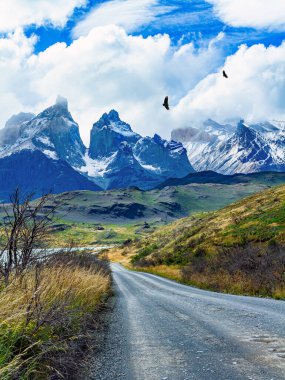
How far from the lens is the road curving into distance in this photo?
7930mm

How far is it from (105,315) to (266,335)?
8523mm

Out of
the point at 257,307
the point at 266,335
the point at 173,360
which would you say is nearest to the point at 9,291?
the point at 173,360

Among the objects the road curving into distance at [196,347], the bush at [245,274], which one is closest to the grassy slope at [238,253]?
the bush at [245,274]

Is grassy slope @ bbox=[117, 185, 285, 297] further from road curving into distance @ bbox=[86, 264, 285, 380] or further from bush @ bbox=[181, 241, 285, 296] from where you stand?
road curving into distance @ bbox=[86, 264, 285, 380]

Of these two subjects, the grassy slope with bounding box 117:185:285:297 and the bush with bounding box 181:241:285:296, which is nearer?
the bush with bounding box 181:241:285:296

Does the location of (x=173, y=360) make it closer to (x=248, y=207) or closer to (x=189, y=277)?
(x=189, y=277)

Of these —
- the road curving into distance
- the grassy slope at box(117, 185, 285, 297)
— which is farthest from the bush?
the road curving into distance

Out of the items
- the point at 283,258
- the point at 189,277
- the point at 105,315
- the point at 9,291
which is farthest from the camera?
the point at 189,277

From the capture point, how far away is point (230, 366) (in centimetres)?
806

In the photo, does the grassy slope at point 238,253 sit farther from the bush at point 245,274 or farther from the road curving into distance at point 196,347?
the road curving into distance at point 196,347

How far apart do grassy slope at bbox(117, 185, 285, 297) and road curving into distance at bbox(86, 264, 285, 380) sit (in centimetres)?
1013

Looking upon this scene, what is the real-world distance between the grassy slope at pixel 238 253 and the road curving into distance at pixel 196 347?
1013 cm

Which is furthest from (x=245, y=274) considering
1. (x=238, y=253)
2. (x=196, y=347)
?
(x=196, y=347)

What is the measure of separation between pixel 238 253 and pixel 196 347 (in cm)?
3149
